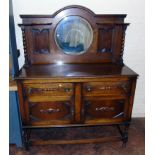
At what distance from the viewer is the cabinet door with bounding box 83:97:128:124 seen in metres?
1.77

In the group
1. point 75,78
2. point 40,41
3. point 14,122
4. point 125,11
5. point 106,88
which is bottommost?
point 14,122

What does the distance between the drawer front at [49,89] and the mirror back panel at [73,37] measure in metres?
0.44

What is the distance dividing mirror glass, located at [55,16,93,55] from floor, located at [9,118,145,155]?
0.95 metres

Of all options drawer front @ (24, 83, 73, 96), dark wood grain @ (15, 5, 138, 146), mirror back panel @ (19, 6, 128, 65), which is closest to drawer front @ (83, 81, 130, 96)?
dark wood grain @ (15, 5, 138, 146)

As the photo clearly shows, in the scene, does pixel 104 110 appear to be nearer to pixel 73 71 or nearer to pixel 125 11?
pixel 73 71

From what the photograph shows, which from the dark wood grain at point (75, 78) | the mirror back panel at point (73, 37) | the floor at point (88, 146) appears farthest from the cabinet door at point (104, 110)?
the mirror back panel at point (73, 37)

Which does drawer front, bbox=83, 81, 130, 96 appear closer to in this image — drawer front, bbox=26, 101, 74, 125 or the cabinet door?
the cabinet door

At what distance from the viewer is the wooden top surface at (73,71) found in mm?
1650

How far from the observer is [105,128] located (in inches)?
91.0

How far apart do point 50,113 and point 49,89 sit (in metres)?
0.26

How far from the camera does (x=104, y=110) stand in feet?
5.98

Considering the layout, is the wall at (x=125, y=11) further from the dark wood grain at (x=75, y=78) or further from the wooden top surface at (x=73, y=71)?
the wooden top surface at (x=73, y=71)

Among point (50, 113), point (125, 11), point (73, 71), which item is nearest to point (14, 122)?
point (50, 113)
